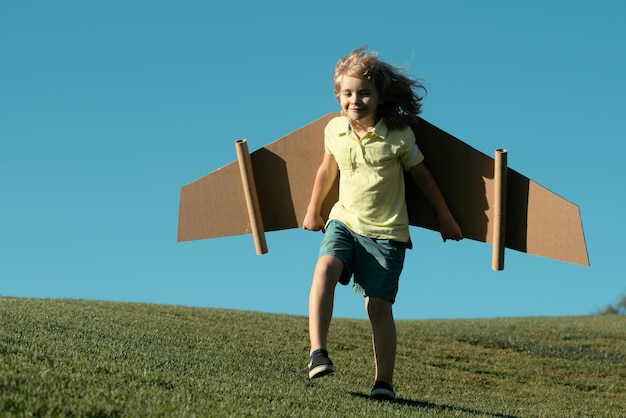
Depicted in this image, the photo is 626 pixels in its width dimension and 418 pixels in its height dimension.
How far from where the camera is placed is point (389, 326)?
19.9 feet

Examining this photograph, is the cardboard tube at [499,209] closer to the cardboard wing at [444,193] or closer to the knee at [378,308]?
the cardboard wing at [444,193]

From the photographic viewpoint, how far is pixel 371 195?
608cm

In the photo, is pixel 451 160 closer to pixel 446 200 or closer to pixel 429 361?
pixel 446 200

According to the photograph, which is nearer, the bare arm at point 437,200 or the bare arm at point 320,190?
the bare arm at point 437,200

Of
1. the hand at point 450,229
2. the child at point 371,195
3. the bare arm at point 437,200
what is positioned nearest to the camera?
the child at point 371,195

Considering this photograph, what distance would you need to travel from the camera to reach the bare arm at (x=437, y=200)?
6.46 meters

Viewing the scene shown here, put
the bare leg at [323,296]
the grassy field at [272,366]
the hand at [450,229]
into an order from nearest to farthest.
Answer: the grassy field at [272,366] → the bare leg at [323,296] → the hand at [450,229]

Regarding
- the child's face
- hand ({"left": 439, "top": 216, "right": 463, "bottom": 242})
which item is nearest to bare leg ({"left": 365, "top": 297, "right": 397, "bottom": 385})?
hand ({"left": 439, "top": 216, "right": 463, "bottom": 242})

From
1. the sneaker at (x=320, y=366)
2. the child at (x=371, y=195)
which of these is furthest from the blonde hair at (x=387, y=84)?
the sneaker at (x=320, y=366)

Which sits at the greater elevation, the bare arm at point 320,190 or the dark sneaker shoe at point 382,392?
the bare arm at point 320,190

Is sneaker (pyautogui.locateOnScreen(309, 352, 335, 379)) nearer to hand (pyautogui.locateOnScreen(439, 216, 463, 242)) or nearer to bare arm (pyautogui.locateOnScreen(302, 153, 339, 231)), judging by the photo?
bare arm (pyautogui.locateOnScreen(302, 153, 339, 231))

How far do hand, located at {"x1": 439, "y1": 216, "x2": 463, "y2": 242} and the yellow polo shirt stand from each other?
0.64m

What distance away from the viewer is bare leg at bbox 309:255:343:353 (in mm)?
5785

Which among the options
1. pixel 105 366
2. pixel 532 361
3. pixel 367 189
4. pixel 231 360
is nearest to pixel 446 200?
pixel 367 189
